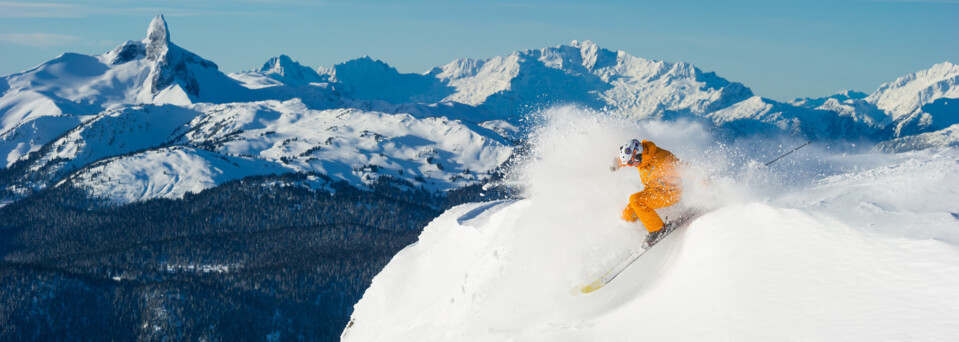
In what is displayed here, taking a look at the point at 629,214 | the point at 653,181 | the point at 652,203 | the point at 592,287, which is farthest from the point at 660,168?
the point at 592,287

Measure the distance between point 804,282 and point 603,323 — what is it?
5818mm

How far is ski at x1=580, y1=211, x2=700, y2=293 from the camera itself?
21.6 metres

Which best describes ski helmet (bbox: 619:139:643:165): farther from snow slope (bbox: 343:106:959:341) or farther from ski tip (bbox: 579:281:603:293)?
ski tip (bbox: 579:281:603:293)

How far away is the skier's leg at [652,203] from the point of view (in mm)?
21625

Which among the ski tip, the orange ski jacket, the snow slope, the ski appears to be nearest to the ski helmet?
the orange ski jacket

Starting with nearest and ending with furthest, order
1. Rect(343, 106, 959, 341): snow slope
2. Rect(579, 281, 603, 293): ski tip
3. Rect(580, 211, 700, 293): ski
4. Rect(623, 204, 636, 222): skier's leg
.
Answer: Rect(343, 106, 959, 341): snow slope
Rect(580, 211, 700, 293): ski
Rect(579, 281, 603, 293): ski tip
Rect(623, 204, 636, 222): skier's leg

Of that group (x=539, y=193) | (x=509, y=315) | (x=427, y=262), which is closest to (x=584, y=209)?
(x=539, y=193)

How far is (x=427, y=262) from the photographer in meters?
41.7

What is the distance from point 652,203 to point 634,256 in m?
1.75

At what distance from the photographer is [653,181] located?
21844mm

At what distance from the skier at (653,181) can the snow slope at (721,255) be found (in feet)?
1.70

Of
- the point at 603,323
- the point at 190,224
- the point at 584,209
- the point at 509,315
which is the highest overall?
the point at 584,209

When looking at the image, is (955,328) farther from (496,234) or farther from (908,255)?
(496,234)

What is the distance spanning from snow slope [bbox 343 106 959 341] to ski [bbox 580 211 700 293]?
0.80 feet
